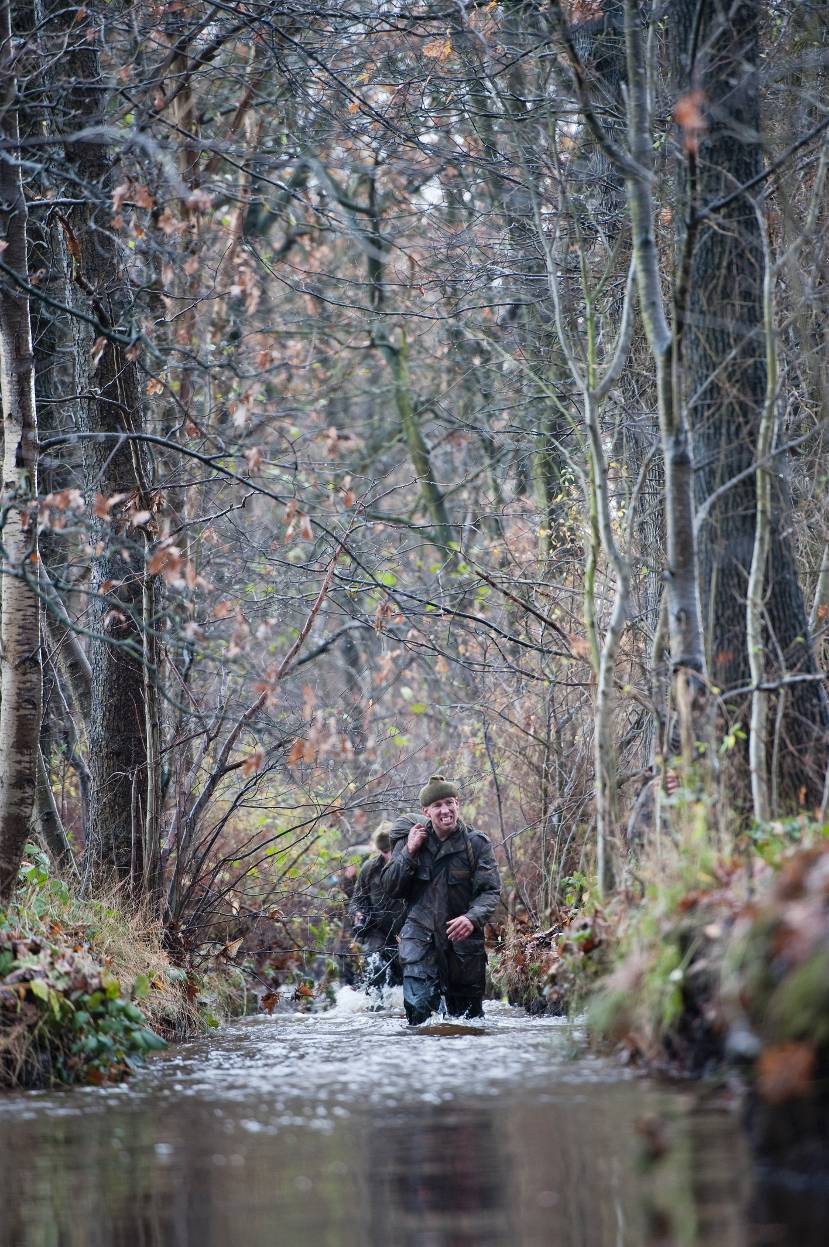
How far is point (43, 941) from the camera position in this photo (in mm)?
9375

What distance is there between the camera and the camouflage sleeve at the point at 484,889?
12.3m

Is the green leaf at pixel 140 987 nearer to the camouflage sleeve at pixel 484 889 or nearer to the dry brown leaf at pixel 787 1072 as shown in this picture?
the camouflage sleeve at pixel 484 889

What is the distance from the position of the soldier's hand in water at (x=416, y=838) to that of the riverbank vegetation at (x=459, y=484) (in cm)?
55

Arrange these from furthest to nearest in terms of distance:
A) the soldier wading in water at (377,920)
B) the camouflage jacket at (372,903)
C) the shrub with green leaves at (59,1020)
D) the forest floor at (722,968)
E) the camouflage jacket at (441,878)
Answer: the camouflage jacket at (372,903) < the soldier wading in water at (377,920) < the camouflage jacket at (441,878) < the shrub with green leaves at (59,1020) < the forest floor at (722,968)

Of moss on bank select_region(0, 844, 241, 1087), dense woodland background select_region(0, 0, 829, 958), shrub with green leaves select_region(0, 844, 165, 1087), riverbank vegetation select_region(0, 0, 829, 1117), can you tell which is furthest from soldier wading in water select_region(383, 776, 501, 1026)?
shrub with green leaves select_region(0, 844, 165, 1087)

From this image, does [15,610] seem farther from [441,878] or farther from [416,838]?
[441,878]

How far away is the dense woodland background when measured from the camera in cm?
916

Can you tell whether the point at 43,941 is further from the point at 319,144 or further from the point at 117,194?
the point at 319,144

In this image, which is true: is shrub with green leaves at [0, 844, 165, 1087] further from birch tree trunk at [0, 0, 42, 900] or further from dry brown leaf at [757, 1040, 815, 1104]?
dry brown leaf at [757, 1040, 815, 1104]

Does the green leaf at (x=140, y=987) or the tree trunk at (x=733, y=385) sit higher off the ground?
the tree trunk at (x=733, y=385)

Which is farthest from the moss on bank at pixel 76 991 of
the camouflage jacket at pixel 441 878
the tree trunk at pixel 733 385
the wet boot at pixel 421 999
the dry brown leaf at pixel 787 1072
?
the dry brown leaf at pixel 787 1072

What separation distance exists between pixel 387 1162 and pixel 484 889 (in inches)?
283

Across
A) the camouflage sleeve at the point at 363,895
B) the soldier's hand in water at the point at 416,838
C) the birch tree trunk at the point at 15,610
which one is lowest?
the camouflage sleeve at the point at 363,895

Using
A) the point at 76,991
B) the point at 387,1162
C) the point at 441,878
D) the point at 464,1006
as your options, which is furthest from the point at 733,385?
the point at 387,1162
